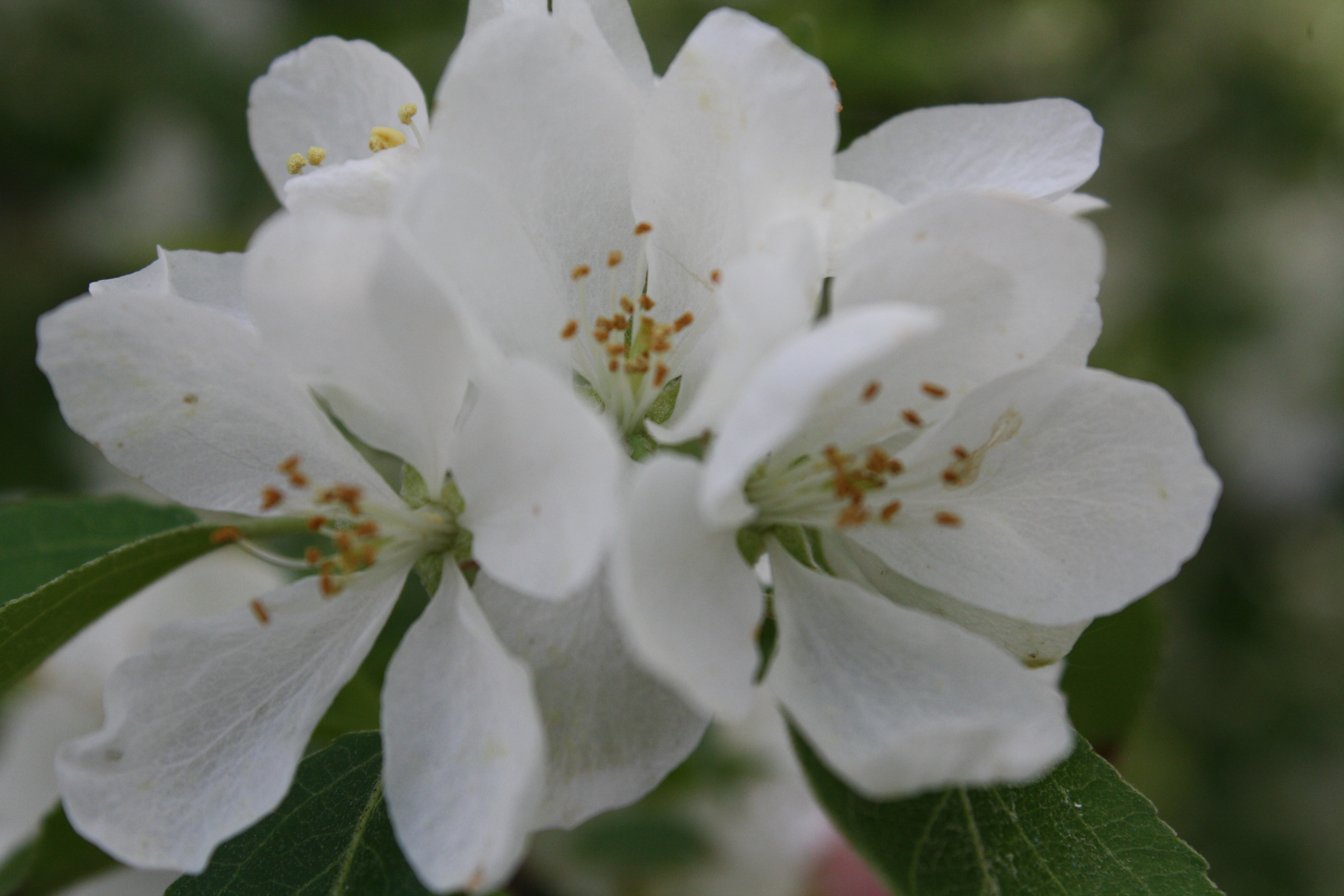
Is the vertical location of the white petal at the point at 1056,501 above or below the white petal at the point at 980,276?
below

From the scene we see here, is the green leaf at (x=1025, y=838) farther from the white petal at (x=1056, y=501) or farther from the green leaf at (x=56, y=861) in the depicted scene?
the green leaf at (x=56, y=861)

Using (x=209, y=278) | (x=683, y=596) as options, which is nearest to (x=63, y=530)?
(x=209, y=278)

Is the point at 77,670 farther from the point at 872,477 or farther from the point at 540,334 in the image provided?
the point at 872,477

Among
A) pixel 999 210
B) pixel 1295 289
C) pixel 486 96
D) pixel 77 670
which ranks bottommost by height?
pixel 1295 289

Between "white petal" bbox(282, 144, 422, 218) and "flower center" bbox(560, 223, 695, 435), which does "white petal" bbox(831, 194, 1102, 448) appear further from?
"white petal" bbox(282, 144, 422, 218)

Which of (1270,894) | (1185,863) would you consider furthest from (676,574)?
(1270,894)

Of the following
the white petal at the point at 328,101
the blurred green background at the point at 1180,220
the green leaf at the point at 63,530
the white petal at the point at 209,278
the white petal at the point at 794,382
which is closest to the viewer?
the white petal at the point at 794,382

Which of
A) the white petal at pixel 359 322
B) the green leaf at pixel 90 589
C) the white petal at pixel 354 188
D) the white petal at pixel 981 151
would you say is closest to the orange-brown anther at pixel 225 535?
the green leaf at pixel 90 589
